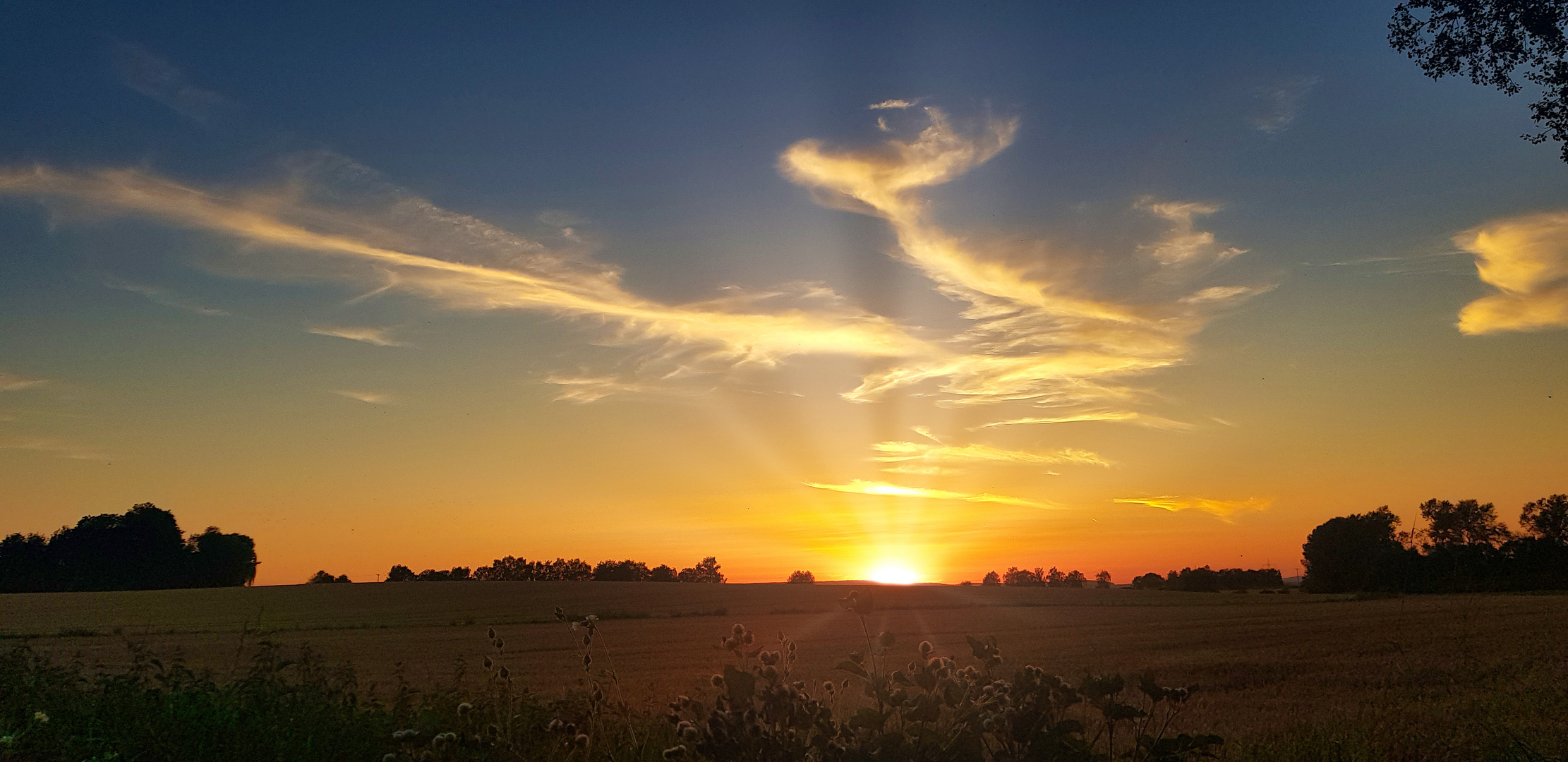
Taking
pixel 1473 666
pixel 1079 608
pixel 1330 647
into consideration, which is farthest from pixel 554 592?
pixel 1473 666

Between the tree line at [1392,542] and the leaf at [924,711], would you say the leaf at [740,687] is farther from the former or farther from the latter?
the tree line at [1392,542]

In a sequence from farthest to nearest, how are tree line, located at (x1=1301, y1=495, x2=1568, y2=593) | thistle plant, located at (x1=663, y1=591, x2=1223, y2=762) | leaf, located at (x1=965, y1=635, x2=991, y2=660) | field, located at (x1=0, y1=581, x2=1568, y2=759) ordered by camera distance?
tree line, located at (x1=1301, y1=495, x2=1568, y2=593)
field, located at (x1=0, y1=581, x2=1568, y2=759)
leaf, located at (x1=965, y1=635, x2=991, y2=660)
thistle plant, located at (x1=663, y1=591, x2=1223, y2=762)

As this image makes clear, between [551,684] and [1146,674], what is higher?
[1146,674]

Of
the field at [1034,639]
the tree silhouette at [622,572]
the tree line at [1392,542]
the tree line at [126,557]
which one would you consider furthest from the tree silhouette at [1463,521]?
the tree line at [126,557]

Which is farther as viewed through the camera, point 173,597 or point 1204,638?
point 173,597

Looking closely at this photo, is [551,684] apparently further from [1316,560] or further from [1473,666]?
[1316,560]

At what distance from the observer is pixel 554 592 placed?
67.3 m

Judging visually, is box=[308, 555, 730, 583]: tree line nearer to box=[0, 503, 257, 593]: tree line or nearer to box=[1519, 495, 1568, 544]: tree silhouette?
box=[0, 503, 257, 593]: tree line

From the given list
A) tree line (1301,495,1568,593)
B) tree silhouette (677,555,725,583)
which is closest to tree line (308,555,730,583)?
tree silhouette (677,555,725,583)

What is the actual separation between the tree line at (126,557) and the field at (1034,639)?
4112 cm

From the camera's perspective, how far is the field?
849 centimetres

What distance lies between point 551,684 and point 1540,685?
15502mm

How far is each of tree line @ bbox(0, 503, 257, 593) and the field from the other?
4112cm

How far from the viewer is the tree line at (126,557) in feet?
341
